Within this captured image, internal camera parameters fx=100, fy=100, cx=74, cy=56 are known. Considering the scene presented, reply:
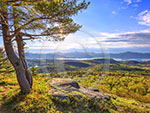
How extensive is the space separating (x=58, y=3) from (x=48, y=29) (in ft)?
7.99

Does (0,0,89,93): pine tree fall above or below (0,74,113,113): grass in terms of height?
above

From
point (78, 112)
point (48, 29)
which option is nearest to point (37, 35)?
point (48, 29)

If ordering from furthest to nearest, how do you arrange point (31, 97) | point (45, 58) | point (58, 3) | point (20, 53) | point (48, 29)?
point (45, 58)
point (20, 53)
point (48, 29)
point (31, 97)
point (58, 3)

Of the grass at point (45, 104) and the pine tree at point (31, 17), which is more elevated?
the pine tree at point (31, 17)

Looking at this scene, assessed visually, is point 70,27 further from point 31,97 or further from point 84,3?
point 31,97

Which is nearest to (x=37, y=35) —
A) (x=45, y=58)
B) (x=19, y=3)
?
(x=19, y=3)

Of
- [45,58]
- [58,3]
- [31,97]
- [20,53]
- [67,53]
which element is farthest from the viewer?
[67,53]

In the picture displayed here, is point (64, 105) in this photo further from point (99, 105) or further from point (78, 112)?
point (99, 105)

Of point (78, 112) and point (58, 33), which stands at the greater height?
point (58, 33)

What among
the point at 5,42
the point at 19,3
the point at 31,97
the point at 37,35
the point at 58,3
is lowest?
the point at 31,97

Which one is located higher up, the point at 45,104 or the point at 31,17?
the point at 31,17

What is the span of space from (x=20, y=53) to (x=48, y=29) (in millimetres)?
2772

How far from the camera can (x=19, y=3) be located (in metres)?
5.57

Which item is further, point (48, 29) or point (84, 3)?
point (48, 29)
